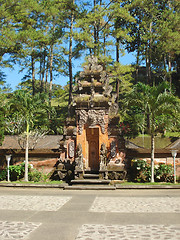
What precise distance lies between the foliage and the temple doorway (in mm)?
2266

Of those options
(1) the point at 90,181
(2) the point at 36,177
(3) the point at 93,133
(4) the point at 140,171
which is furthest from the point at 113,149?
(2) the point at 36,177

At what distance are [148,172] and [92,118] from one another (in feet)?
14.6

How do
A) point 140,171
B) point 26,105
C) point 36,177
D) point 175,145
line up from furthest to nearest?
1. point 175,145
2. point 26,105
3. point 36,177
4. point 140,171

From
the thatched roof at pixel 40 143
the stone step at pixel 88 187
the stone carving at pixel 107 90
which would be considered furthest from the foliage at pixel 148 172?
the thatched roof at pixel 40 143

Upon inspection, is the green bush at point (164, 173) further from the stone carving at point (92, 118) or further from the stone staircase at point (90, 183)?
the stone carving at point (92, 118)

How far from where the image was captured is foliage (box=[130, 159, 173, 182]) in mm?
16328

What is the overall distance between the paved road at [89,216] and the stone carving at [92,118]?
514 cm

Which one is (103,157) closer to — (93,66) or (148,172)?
(148,172)

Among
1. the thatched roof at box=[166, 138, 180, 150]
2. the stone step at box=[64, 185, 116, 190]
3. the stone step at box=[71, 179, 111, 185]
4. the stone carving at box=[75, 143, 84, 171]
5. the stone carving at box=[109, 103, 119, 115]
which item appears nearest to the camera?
the stone step at box=[64, 185, 116, 190]

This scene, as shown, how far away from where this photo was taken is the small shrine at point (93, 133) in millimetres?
16625

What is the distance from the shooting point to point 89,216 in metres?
8.61

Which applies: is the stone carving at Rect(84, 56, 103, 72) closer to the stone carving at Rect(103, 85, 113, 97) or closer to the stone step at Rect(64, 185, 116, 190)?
the stone carving at Rect(103, 85, 113, 97)

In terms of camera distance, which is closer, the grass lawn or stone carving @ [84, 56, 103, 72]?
stone carving @ [84, 56, 103, 72]

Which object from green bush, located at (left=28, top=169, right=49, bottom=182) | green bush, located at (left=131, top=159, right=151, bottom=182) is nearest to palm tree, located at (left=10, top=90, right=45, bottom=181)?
green bush, located at (left=28, top=169, right=49, bottom=182)
